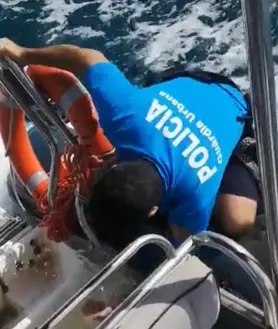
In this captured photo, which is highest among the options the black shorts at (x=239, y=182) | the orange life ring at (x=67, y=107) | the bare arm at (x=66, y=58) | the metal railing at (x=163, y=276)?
the bare arm at (x=66, y=58)

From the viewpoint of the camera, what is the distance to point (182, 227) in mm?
1689

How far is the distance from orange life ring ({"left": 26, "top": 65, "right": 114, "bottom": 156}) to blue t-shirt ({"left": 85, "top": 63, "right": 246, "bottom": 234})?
1.3 inches

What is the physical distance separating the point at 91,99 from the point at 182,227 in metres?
0.34

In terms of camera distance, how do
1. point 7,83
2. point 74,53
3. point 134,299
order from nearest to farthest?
point 134,299 < point 7,83 < point 74,53

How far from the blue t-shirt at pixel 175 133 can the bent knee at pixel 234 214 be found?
0.25 ft

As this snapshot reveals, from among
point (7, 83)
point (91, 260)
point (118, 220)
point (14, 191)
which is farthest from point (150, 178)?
point (14, 191)

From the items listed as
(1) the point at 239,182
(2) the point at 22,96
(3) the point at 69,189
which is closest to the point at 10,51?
(2) the point at 22,96

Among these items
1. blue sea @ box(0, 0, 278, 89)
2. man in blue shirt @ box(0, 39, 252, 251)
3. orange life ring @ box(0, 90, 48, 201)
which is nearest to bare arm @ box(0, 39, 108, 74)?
man in blue shirt @ box(0, 39, 252, 251)

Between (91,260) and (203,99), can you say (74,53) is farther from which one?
(91,260)

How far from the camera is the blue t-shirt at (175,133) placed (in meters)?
1.65

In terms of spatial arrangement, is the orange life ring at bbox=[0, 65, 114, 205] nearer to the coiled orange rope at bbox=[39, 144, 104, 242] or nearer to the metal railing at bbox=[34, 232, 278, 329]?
the coiled orange rope at bbox=[39, 144, 104, 242]

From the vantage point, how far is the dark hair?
1518 millimetres

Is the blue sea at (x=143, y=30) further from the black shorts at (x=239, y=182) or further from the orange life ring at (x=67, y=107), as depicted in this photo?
the orange life ring at (x=67, y=107)

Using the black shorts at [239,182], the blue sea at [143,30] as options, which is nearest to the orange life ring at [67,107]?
the black shorts at [239,182]
